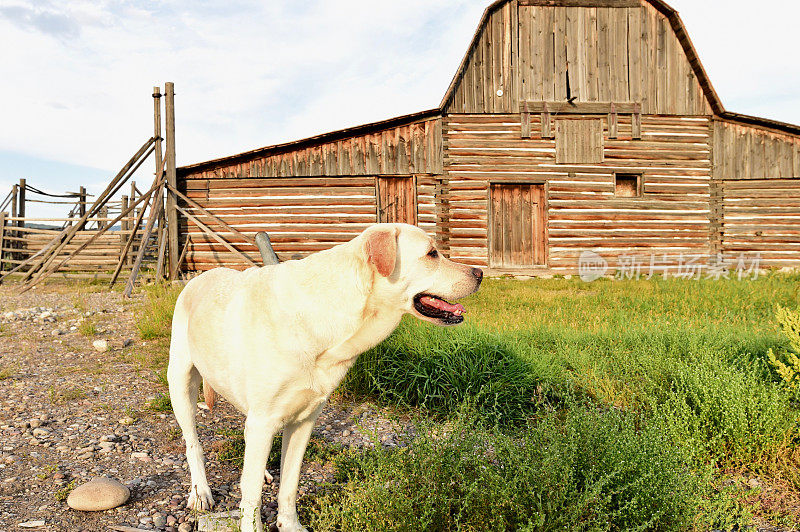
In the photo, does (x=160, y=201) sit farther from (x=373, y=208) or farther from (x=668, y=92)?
(x=668, y=92)

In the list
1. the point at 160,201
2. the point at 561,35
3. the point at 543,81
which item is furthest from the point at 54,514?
the point at 561,35

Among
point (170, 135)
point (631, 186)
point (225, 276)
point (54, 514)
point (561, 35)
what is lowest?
point (54, 514)

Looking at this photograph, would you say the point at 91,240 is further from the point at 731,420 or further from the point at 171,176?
the point at 731,420

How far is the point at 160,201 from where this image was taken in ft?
39.8

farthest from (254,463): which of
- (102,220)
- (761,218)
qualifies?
(761,218)

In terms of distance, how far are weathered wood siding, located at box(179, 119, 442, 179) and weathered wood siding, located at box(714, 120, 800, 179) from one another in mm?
9165

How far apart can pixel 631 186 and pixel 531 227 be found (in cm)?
343

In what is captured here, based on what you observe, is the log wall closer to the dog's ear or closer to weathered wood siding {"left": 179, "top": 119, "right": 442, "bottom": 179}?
A: weathered wood siding {"left": 179, "top": 119, "right": 442, "bottom": 179}

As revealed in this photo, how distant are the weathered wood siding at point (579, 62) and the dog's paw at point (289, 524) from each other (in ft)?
42.4

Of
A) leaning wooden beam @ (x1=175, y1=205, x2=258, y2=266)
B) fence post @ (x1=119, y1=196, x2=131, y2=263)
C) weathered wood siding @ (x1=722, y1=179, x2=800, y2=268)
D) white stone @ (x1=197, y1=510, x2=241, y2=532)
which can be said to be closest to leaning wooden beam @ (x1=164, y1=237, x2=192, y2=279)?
leaning wooden beam @ (x1=175, y1=205, x2=258, y2=266)

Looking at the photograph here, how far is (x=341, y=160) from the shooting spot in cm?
1351

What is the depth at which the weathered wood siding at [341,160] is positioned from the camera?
1345 centimetres

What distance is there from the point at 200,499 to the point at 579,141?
46.2 ft

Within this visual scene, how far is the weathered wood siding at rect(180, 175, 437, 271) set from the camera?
44.6 feet
